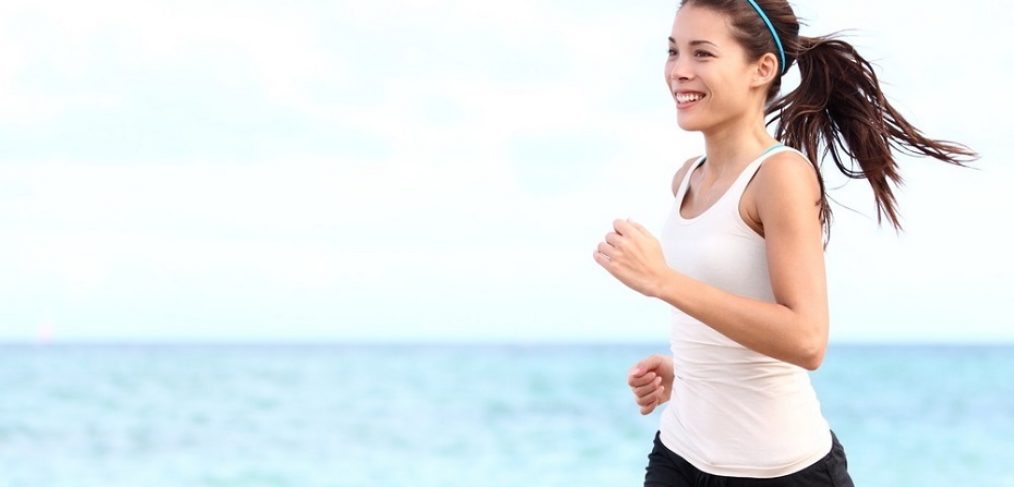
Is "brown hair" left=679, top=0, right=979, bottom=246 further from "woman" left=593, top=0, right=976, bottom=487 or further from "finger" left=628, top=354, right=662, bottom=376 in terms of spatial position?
"finger" left=628, top=354, right=662, bottom=376

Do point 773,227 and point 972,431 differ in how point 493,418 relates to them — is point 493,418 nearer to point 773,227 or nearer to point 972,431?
point 972,431

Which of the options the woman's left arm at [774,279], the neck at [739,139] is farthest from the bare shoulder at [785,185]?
the neck at [739,139]

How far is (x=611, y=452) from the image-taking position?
10.4 meters

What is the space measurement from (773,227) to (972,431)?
36.8 ft

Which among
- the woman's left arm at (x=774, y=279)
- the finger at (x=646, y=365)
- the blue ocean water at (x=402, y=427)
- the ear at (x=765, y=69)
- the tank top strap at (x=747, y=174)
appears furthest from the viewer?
the blue ocean water at (x=402, y=427)

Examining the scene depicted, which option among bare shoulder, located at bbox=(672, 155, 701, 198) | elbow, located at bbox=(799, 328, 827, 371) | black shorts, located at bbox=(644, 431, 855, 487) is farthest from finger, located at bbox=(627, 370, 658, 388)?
elbow, located at bbox=(799, 328, 827, 371)

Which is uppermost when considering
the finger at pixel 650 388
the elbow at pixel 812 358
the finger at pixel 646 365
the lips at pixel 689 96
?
the lips at pixel 689 96

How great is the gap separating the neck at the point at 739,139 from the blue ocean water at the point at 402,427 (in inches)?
278

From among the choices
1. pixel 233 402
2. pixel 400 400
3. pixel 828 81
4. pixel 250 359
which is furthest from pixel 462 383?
pixel 828 81

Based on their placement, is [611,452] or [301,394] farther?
[301,394]

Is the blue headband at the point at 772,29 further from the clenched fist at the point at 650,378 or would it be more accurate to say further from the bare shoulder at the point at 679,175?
the clenched fist at the point at 650,378

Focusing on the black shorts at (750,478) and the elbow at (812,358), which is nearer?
the elbow at (812,358)

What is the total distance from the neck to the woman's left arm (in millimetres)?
157

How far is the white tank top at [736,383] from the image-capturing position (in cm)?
210
